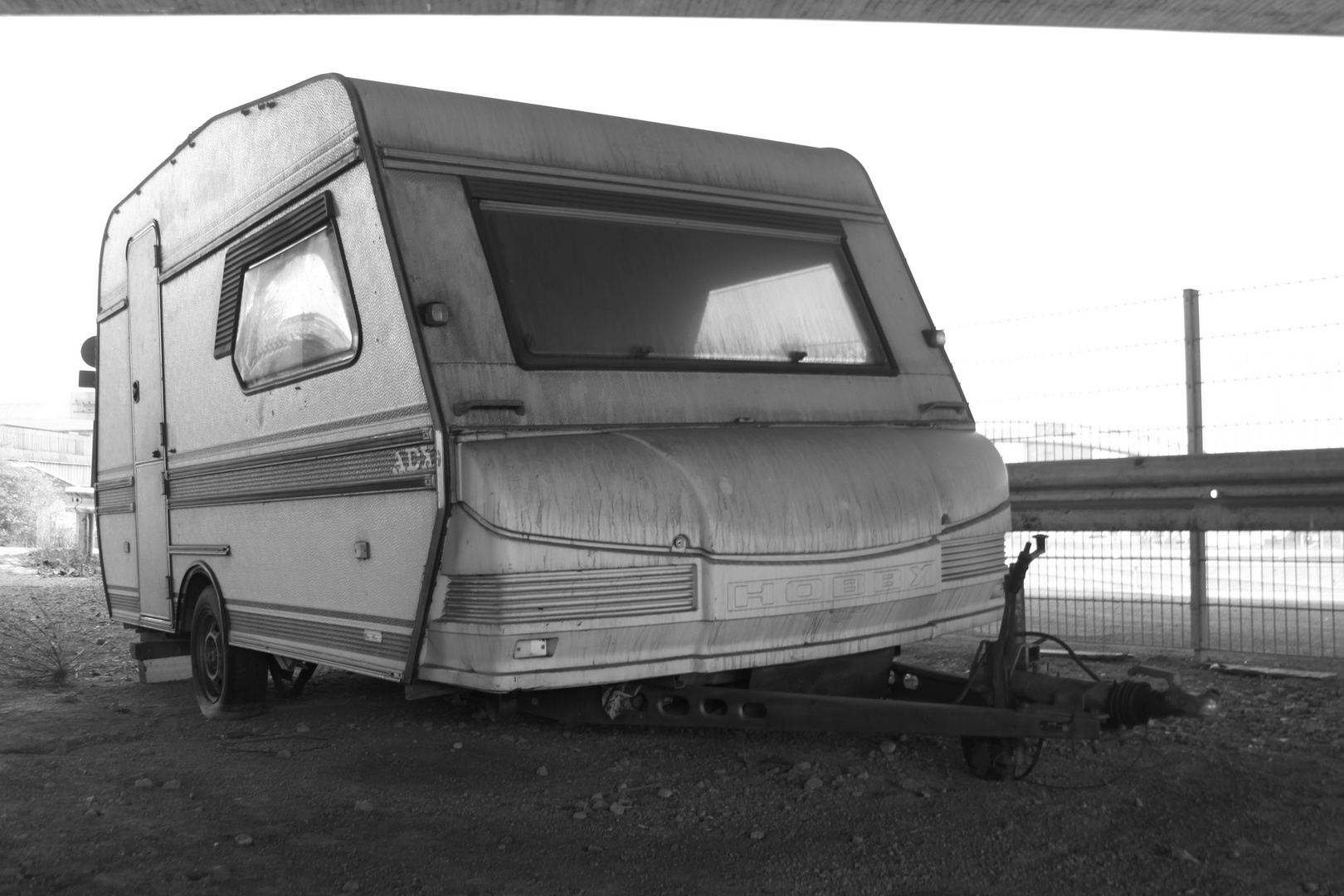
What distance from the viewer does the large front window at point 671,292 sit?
4.60 metres

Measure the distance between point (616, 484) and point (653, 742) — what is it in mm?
1474

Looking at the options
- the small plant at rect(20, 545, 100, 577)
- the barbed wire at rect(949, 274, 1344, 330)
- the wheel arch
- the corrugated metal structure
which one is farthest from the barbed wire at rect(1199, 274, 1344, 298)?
the corrugated metal structure

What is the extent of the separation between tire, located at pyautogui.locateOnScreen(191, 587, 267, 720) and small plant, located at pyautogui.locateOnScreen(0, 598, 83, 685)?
58.5 inches

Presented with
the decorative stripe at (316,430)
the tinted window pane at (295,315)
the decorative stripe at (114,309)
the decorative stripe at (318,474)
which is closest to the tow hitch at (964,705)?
the decorative stripe at (318,474)

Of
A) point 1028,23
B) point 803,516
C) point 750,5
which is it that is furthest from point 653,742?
point 1028,23

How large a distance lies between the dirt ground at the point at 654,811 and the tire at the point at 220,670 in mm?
284

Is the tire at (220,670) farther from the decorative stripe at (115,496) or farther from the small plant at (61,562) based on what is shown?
the small plant at (61,562)

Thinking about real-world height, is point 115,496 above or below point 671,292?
below

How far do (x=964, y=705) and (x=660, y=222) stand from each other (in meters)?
2.18

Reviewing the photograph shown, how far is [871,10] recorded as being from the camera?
961 cm

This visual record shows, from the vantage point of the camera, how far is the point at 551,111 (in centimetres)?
496

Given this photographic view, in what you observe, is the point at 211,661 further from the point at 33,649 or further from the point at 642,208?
the point at 642,208

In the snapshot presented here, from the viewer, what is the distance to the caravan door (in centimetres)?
689

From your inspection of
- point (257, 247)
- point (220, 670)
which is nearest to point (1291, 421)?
point (257, 247)
